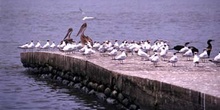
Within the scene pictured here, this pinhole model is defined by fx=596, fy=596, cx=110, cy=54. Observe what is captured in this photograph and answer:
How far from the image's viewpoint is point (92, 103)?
2303 centimetres

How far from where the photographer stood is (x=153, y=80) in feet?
61.2

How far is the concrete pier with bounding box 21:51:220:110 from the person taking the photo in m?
16.8

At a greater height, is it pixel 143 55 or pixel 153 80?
pixel 143 55

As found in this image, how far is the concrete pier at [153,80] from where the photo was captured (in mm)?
16755

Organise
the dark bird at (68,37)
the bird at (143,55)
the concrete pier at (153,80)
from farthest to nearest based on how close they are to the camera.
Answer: the dark bird at (68,37), the bird at (143,55), the concrete pier at (153,80)

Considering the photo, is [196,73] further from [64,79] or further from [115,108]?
[64,79]

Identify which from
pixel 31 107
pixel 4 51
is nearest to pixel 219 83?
pixel 31 107

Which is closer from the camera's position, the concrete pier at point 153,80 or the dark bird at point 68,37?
the concrete pier at point 153,80

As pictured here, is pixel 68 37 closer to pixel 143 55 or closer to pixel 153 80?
pixel 143 55

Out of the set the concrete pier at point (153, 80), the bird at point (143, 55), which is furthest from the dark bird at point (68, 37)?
the bird at point (143, 55)

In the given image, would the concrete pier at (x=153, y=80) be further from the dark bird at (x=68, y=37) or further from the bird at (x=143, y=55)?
the dark bird at (x=68, y=37)

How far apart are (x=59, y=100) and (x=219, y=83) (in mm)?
8082

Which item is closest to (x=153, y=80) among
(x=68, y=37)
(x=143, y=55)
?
(x=143, y=55)

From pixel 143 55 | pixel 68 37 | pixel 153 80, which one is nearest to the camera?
pixel 153 80
